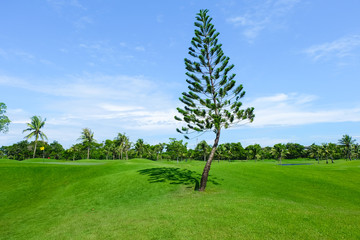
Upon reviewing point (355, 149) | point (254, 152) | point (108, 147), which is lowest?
point (254, 152)

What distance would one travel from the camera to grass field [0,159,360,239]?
317 inches

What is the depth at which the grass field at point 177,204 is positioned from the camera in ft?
26.4

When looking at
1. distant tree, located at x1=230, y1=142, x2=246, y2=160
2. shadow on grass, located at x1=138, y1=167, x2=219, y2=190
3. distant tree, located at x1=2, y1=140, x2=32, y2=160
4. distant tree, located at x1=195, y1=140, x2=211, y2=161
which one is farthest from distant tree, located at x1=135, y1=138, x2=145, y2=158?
shadow on grass, located at x1=138, y1=167, x2=219, y2=190

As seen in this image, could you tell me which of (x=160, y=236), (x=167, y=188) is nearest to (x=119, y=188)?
(x=167, y=188)

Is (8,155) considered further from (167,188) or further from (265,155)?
(265,155)

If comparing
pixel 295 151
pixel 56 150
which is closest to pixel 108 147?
pixel 56 150

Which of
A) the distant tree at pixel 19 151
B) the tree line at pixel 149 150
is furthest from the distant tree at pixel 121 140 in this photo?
the distant tree at pixel 19 151

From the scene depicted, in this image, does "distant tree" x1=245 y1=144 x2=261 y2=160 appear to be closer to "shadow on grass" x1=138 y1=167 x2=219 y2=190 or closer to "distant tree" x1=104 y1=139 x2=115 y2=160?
"distant tree" x1=104 y1=139 x2=115 y2=160

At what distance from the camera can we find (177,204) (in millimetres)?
12656

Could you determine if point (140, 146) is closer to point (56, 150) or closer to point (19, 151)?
point (56, 150)

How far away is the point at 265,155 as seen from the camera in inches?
4688

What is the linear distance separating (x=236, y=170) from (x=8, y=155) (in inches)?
4802

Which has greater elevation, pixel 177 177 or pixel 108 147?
pixel 108 147

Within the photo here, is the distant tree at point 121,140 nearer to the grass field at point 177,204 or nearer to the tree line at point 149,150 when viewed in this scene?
the tree line at point 149,150
